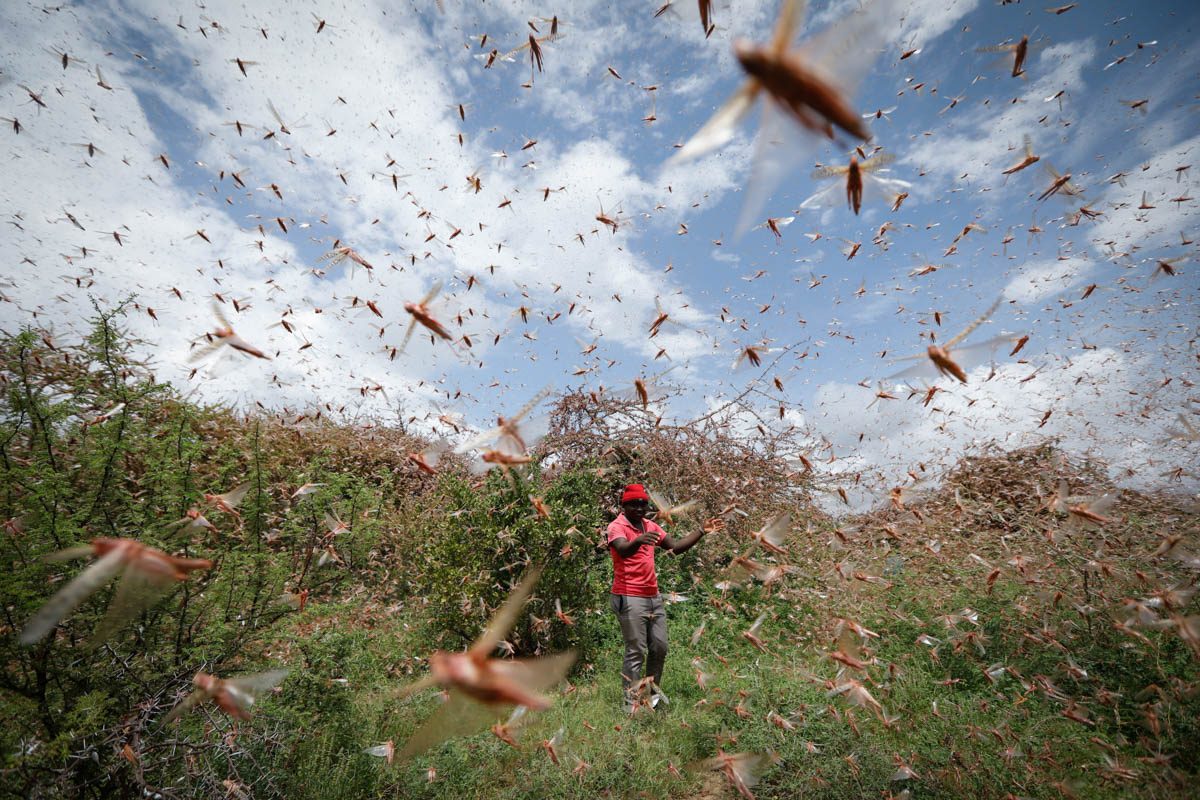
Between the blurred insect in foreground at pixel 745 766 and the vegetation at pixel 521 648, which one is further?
the blurred insect in foreground at pixel 745 766

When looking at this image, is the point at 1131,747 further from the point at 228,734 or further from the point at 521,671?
the point at 228,734

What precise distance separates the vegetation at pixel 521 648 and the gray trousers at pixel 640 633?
1.21 feet

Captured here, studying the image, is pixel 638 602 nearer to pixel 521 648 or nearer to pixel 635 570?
pixel 635 570

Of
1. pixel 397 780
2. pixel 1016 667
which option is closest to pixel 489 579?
pixel 397 780

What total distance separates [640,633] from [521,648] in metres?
1.83

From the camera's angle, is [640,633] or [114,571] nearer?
[114,571]

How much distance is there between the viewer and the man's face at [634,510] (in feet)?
15.2

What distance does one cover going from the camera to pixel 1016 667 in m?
4.67

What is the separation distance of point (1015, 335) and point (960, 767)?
121 inches

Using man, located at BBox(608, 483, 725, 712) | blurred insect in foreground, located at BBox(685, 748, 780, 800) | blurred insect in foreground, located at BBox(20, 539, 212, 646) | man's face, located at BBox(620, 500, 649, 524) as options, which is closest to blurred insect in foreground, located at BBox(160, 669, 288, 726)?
blurred insect in foreground, located at BBox(20, 539, 212, 646)

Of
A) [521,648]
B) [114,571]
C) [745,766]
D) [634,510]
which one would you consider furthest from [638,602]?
[114,571]

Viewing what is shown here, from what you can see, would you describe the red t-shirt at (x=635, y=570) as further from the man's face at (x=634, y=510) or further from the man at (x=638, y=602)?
the man's face at (x=634, y=510)

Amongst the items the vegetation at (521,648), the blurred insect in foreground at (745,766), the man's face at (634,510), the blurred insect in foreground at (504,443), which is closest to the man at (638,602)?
the man's face at (634,510)

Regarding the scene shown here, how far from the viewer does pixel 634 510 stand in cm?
465
